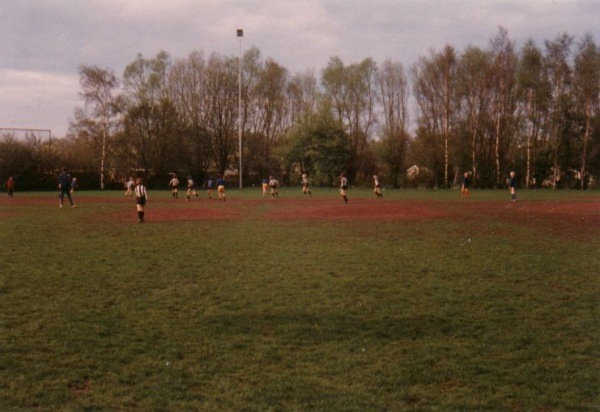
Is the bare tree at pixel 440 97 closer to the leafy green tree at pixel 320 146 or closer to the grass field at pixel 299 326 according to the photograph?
the leafy green tree at pixel 320 146

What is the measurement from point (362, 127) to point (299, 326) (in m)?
75.8

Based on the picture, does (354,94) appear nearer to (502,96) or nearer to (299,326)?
(502,96)

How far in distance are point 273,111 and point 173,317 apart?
255ft

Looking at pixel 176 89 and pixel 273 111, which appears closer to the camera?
pixel 176 89

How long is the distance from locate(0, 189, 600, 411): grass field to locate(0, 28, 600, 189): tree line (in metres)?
47.9

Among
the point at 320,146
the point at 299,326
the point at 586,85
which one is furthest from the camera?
the point at 320,146

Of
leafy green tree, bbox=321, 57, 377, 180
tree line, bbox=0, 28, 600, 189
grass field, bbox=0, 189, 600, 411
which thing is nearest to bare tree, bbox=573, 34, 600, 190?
tree line, bbox=0, 28, 600, 189

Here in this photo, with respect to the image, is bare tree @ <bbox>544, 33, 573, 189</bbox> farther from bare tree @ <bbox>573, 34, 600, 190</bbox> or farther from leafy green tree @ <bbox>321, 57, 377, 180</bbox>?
leafy green tree @ <bbox>321, 57, 377, 180</bbox>

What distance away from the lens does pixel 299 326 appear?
7582 millimetres

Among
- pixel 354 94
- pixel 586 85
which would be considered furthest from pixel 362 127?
pixel 586 85

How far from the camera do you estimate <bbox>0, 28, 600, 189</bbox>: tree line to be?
64438 millimetres

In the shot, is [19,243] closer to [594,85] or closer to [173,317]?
[173,317]

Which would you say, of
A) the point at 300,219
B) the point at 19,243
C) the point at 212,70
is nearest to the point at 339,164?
the point at 212,70

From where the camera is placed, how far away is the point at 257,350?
6645mm
